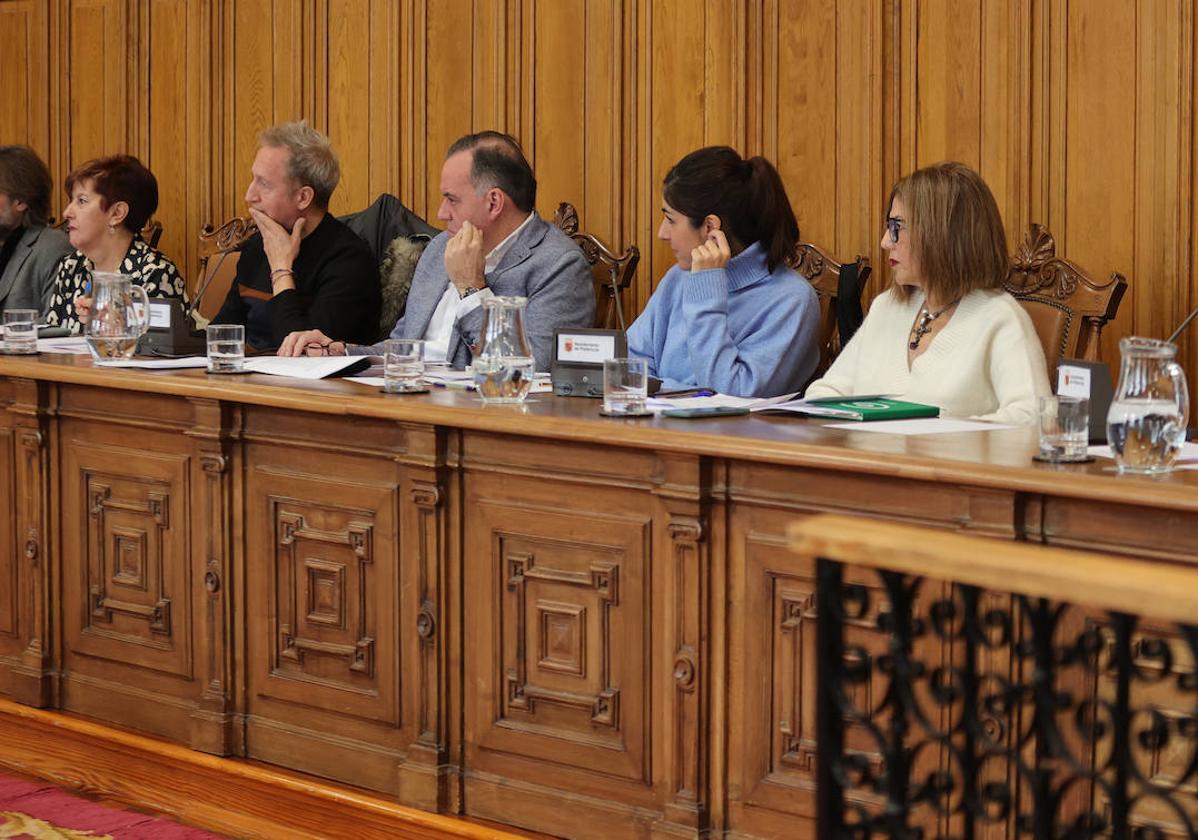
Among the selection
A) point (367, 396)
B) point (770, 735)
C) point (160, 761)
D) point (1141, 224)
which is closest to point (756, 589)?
point (770, 735)

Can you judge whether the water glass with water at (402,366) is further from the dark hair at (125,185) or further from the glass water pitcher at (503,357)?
the dark hair at (125,185)

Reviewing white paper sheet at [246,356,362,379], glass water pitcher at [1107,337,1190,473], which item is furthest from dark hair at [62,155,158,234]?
glass water pitcher at [1107,337,1190,473]

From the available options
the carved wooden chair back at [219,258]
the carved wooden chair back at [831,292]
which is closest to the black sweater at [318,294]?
the carved wooden chair back at [219,258]

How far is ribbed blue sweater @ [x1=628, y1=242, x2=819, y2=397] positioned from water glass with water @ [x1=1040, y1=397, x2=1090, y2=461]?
4.95 feet

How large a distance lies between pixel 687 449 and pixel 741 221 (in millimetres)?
1473

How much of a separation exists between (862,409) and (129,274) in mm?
2715

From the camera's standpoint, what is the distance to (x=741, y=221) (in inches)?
155

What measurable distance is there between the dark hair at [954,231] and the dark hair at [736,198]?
55 centimetres

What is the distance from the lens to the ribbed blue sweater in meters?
3.81

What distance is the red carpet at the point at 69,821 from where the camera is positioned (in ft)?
10.4

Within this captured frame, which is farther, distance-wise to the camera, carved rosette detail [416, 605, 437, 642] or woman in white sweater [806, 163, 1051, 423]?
woman in white sweater [806, 163, 1051, 423]

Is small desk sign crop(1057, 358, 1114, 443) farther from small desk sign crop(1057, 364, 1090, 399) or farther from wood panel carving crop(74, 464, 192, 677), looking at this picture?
wood panel carving crop(74, 464, 192, 677)

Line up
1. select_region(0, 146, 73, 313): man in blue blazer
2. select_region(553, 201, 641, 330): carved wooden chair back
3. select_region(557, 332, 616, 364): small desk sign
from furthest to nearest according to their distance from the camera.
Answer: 1. select_region(0, 146, 73, 313): man in blue blazer
2. select_region(553, 201, 641, 330): carved wooden chair back
3. select_region(557, 332, 616, 364): small desk sign

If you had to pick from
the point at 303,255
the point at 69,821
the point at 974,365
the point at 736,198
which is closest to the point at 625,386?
the point at 974,365
